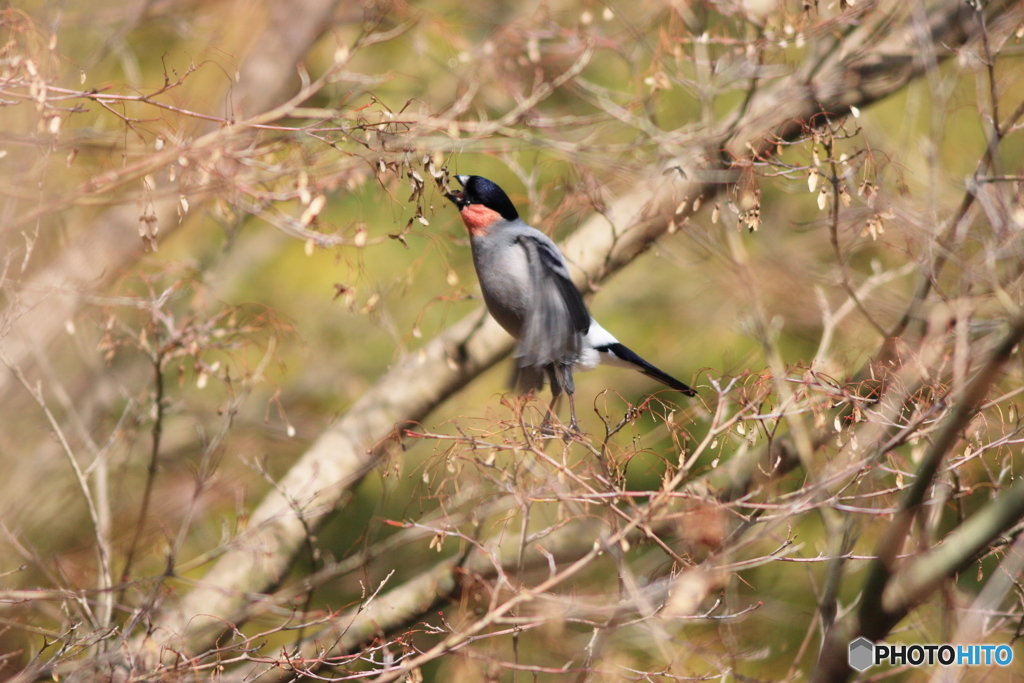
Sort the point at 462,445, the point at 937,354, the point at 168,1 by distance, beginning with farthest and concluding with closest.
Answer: the point at 168,1, the point at 937,354, the point at 462,445

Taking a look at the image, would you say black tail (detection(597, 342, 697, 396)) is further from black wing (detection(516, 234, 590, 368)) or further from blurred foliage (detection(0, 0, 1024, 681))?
black wing (detection(516, 234, 590, 368))

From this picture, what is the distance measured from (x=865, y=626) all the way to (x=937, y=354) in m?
1.57

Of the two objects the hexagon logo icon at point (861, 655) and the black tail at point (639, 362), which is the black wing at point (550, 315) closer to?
the black tail at point (639, 362)

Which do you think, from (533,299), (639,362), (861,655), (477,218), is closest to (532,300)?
(533,299)

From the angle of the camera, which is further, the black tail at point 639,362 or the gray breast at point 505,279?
the black tail at point 639,362

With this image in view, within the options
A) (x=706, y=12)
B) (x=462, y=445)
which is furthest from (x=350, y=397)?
(x=462, y=445)

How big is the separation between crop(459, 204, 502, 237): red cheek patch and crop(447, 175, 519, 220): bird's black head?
19 mm

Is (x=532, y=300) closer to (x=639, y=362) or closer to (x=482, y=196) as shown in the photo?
(x=482, y=196)

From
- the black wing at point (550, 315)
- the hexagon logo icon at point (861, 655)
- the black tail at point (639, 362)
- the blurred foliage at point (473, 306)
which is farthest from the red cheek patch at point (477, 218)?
the hexagon logo icon at point (861, 655)

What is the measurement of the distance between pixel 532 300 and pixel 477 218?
645mm

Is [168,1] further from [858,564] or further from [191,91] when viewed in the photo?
[858,564]

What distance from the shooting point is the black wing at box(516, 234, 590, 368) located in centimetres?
280

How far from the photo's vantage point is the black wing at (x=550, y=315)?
2.80 metres

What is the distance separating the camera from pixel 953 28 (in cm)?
362
